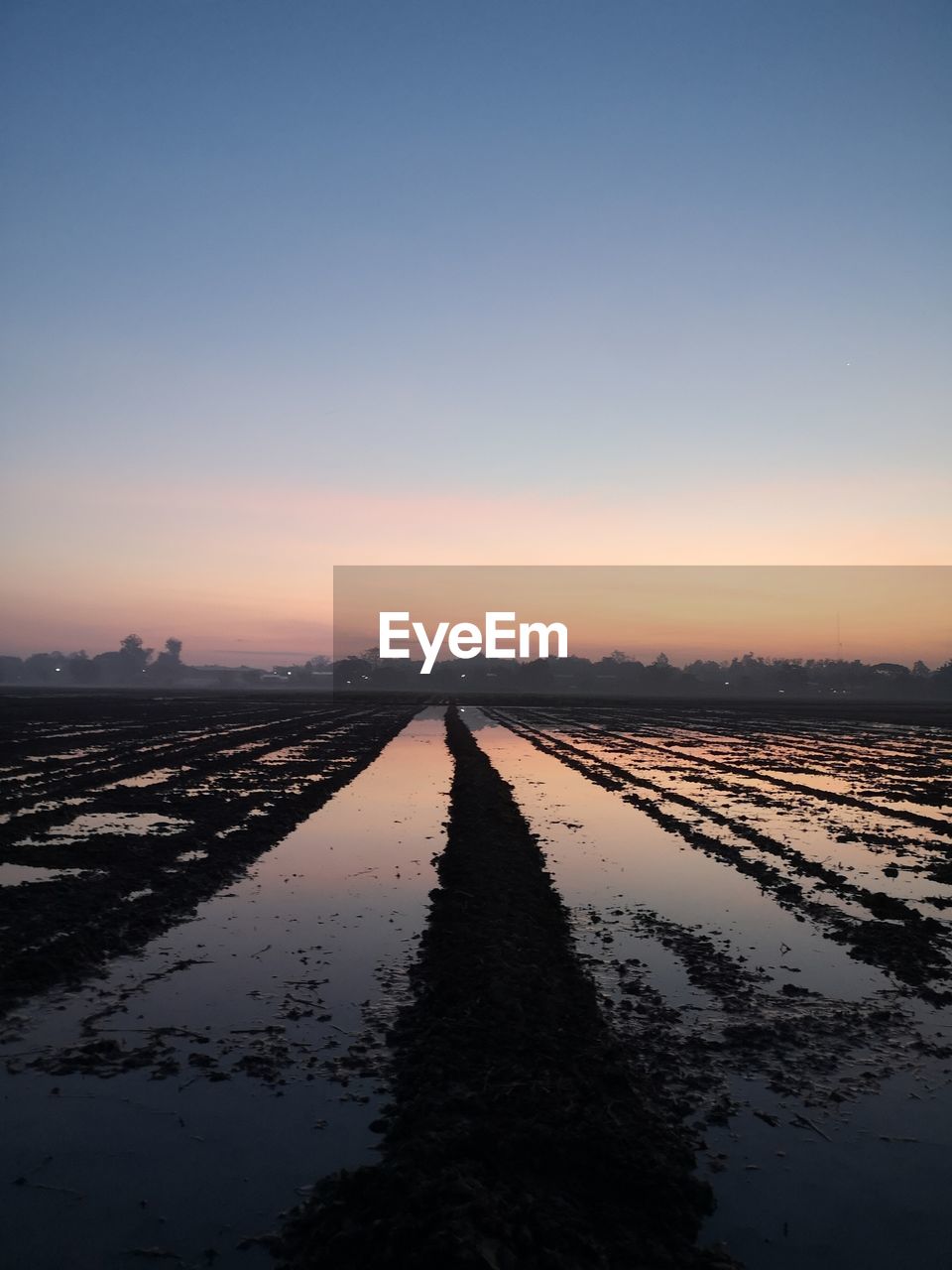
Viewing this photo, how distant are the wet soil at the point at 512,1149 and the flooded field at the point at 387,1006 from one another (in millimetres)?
75

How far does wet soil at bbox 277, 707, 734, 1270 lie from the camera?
12.6 ft

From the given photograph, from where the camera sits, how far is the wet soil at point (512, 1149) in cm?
385

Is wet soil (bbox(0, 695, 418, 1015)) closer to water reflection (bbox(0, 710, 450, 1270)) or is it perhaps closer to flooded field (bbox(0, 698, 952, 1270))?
flooded field (bbox(0, 698, 952, 1270))

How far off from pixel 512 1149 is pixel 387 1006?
225cm

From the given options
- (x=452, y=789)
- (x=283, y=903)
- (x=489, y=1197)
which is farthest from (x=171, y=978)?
(x=452, y=789)

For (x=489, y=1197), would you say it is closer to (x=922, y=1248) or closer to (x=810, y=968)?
(x=922, y=1248)

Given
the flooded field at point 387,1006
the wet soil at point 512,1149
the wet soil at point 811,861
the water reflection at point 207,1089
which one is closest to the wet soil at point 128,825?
the flooded field at point 387,1006

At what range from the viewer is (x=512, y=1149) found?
465 centimetres

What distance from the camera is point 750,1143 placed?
15.8 feet

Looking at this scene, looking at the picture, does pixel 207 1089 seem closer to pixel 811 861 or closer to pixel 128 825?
pixel 811 861

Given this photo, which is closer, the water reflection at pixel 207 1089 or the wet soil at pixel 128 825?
the water reflection at pixel 207 1089

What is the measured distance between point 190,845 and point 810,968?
8470mm

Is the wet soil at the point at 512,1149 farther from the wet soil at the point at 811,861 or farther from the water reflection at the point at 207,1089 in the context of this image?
the wet soil at the point at 811,861

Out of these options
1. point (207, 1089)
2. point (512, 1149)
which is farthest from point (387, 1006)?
point (512, 1149)
